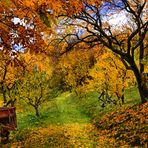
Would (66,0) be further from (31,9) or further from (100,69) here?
(100,69)

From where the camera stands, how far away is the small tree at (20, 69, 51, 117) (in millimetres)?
36894

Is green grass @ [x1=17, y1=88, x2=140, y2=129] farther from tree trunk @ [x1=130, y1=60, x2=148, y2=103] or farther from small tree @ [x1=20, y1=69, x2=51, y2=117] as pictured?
tree trunk @ [x1=130, y1=60, x2=148, y2=103]

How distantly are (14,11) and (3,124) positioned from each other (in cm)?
1024

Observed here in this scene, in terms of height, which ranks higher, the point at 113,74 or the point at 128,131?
the point at 113,74

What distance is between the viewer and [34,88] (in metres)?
38.9

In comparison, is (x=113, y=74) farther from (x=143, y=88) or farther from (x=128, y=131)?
(x=128, y=131)

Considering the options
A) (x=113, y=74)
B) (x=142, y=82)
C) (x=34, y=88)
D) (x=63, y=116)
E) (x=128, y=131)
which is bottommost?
(x=128, y=131)

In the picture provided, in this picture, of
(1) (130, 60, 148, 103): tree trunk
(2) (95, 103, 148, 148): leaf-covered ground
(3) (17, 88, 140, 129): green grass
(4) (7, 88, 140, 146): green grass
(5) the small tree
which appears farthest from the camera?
(5) the small tree

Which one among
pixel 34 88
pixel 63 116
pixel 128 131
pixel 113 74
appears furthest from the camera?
pixel 34 88

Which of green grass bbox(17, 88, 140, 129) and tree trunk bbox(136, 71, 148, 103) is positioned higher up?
tree trunk bbox(136, 71, 148, 103)

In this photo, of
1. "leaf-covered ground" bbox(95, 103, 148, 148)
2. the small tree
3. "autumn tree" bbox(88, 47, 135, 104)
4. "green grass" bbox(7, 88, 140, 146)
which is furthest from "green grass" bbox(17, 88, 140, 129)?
"leaf-covered ground" bbox(95, 103, 148, 148)

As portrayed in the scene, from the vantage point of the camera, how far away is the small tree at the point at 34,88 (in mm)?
36894

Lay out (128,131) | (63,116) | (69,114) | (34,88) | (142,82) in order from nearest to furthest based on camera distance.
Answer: (128,131), (142,82), (63,116), (69,114), (34,88)

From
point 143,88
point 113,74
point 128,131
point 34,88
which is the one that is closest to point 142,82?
point 143,88
